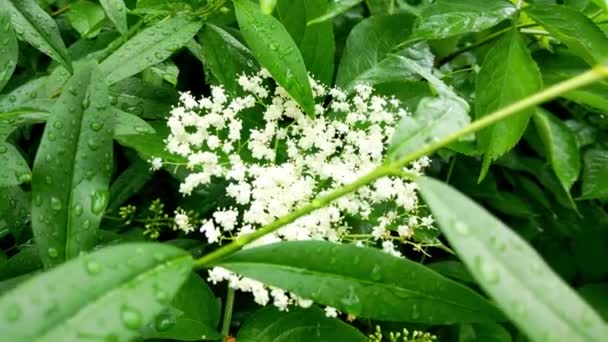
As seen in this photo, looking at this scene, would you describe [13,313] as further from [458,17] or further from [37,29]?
[458,17]

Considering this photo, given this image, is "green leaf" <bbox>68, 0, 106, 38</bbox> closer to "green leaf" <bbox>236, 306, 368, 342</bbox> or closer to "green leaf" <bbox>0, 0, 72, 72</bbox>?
"green leaf" <bbox>0, 0, 72, 72</bbox>

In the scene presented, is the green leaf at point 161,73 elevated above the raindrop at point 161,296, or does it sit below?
below

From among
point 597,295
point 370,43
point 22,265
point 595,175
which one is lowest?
point 597,295

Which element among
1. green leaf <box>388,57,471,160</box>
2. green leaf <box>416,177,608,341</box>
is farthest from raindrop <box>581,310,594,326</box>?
green leaf <box>388,57,471,160</box>

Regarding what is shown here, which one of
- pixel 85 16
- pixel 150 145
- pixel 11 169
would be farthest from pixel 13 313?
pixel 85 16

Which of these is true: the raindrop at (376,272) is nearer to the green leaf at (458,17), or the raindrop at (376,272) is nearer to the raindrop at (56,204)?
the raindrop at (56,204)

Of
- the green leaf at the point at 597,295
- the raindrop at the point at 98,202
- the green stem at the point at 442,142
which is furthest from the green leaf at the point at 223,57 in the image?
the green leaf at the point at 597,295

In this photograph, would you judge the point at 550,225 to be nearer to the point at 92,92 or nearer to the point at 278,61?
the point at 278,61
